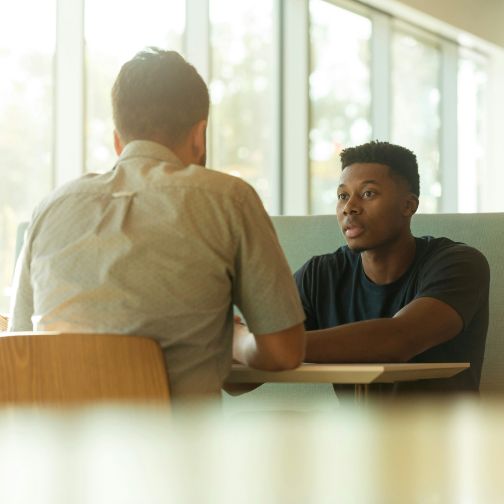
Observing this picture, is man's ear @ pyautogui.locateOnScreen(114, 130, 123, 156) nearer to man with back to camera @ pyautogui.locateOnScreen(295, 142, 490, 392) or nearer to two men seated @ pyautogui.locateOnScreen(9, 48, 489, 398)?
two men seated @ pyautogui.locateOnScreen(9, 48, 489, 398)

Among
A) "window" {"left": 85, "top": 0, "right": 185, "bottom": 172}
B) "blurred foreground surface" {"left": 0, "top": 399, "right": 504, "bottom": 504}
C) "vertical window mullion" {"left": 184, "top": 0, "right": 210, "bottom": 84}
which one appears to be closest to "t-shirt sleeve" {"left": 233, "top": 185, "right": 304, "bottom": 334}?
"blurred foreground surface" {"left": 0, "top": 399, "right": 504, "bottom": 504}

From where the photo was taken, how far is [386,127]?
8.49 m

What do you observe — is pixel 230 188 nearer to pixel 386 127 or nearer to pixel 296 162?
pixel 296 162

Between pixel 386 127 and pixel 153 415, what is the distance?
333 inches

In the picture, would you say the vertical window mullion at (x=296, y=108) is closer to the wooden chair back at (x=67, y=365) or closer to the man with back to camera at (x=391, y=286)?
the man with back to camera at (x=391, y=286)

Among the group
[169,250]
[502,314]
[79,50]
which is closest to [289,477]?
[169,250]

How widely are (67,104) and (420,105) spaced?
4421 millimetres

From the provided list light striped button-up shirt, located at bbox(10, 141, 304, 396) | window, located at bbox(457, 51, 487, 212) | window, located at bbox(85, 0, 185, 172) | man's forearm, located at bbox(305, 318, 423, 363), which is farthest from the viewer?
window, located at bbox(457, 51, 487, 212)

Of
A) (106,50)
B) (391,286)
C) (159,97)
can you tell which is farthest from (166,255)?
(106,50)

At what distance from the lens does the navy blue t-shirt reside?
85.7 inches

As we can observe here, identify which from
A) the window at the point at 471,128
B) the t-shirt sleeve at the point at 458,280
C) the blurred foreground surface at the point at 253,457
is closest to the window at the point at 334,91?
the window at the point at 471,128

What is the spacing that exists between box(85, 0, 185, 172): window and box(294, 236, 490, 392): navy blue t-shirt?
306cm

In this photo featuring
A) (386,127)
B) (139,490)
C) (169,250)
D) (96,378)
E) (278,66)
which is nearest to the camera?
(139,490)

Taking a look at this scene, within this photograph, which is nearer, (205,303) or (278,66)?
(205,303)
